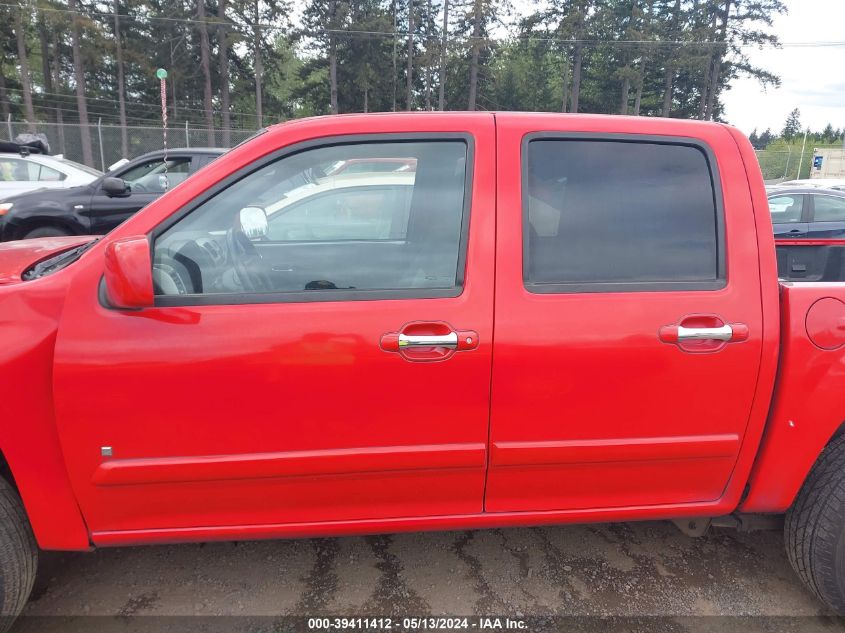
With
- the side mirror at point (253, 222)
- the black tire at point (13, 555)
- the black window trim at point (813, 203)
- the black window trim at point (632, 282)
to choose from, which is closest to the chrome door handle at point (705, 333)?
the black window trim at point (632, 282)

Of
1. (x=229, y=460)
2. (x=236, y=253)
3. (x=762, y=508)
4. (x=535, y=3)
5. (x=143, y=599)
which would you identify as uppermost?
(x=535, y=3)

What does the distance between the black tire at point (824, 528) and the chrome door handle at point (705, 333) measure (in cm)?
68

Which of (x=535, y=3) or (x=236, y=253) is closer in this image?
(x=236, y=253)

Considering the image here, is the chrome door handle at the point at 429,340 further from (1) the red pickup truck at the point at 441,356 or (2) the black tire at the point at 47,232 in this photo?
(2) the black tire at the point at 47,232

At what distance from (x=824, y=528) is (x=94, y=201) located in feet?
26.8

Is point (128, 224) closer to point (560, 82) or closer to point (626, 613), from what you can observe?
point (626, 613)

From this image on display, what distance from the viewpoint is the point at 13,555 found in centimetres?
186

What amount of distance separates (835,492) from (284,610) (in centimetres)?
213

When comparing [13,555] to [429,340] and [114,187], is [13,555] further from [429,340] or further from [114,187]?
[114,187]


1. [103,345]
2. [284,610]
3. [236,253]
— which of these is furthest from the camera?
[284,610]

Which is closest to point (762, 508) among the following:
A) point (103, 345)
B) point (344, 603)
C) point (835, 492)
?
point (835, 492)

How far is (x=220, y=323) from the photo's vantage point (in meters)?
1.79

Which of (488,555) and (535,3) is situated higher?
(535,3)

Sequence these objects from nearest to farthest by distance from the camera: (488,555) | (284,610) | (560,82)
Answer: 1. (284,610)
2. (488,555)
3. (560,82)
